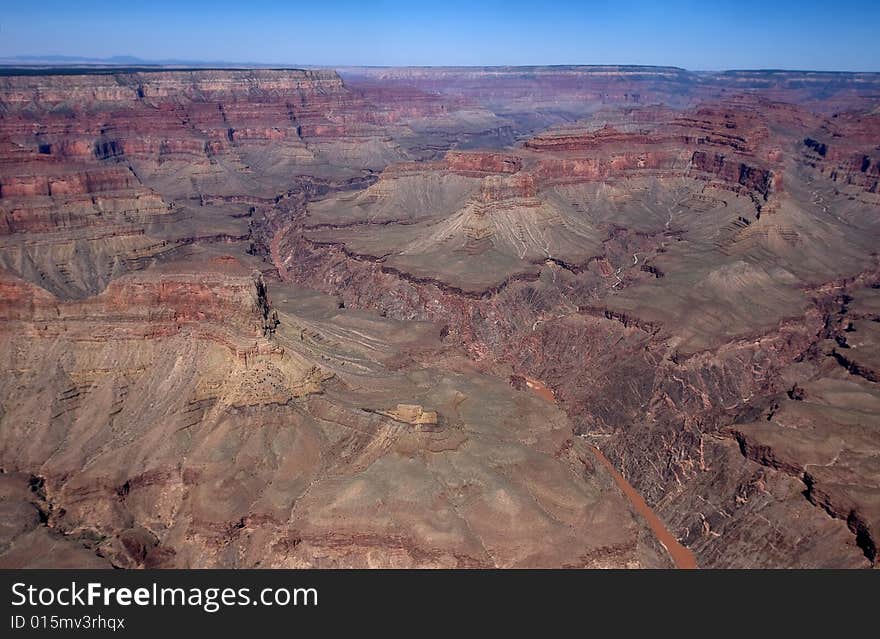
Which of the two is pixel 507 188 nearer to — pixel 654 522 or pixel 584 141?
pixel 584 141

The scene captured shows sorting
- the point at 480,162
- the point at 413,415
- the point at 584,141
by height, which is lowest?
the point at 413,415

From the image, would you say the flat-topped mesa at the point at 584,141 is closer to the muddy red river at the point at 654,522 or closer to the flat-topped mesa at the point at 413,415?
the muddy red river at the point at 654,522

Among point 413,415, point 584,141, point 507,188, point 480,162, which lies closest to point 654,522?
point 413,415

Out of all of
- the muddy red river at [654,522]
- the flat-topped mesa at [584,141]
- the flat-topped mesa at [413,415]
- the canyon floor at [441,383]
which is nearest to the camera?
the canyon floor at [441,383]

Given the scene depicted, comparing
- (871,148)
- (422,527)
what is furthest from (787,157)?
(422,527)

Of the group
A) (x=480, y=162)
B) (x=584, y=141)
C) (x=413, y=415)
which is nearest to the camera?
(x=413, y=415)

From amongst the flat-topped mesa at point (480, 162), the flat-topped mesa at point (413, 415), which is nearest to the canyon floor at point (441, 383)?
the flat-topped mesa at point (413, 415)

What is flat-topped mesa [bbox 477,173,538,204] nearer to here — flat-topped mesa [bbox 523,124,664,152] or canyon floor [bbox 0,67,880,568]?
canyon floor [bbox 0,67,880,568]

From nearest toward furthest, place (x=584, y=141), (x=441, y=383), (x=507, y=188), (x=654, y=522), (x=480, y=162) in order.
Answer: (x=654, y=522), (x=441, y=383), (x=507, y=188), (x=480, y=162), (x=584, y=141)
